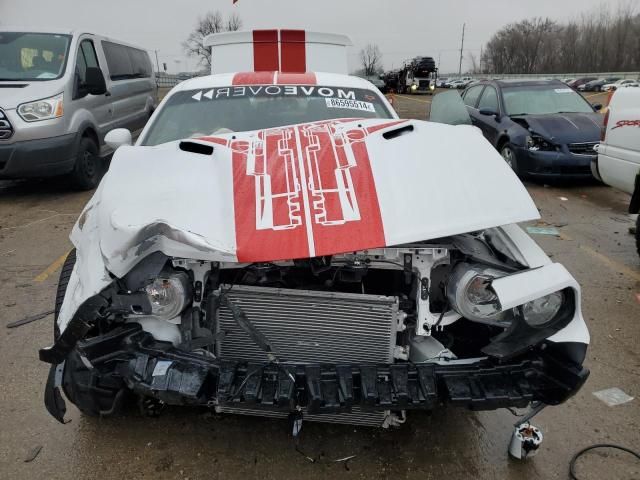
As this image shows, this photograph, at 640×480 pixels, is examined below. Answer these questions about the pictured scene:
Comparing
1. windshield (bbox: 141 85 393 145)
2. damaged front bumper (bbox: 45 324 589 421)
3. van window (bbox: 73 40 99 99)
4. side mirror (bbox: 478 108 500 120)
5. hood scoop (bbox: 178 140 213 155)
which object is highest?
van window (bbox: 73 40 99 99)

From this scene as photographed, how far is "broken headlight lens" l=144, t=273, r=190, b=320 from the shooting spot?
194 cm

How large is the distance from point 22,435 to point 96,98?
19.7 ft

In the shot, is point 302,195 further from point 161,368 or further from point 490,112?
point 490,112

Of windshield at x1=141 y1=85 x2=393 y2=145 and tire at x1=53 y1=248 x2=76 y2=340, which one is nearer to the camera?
tire at x1=53 y1=248 x2=76 y2=340

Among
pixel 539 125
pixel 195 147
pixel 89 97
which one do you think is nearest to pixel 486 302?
pixel 195 147

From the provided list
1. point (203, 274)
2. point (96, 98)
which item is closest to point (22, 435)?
point (203, 274)

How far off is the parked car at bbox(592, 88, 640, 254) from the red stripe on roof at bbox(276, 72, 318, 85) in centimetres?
327

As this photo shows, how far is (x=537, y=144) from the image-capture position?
23.9 ft

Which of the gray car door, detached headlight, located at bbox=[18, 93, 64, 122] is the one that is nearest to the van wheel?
the gray car door

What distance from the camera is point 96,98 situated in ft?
23.4

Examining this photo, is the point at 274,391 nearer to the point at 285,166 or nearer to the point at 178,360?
the point at 178,360

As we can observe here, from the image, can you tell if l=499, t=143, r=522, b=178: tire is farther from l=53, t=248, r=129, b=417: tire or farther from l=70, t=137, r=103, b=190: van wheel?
l=53, t=248, r=129, b=417: tire

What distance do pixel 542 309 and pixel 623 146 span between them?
3.95 metres

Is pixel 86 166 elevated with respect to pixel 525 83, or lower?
lower
